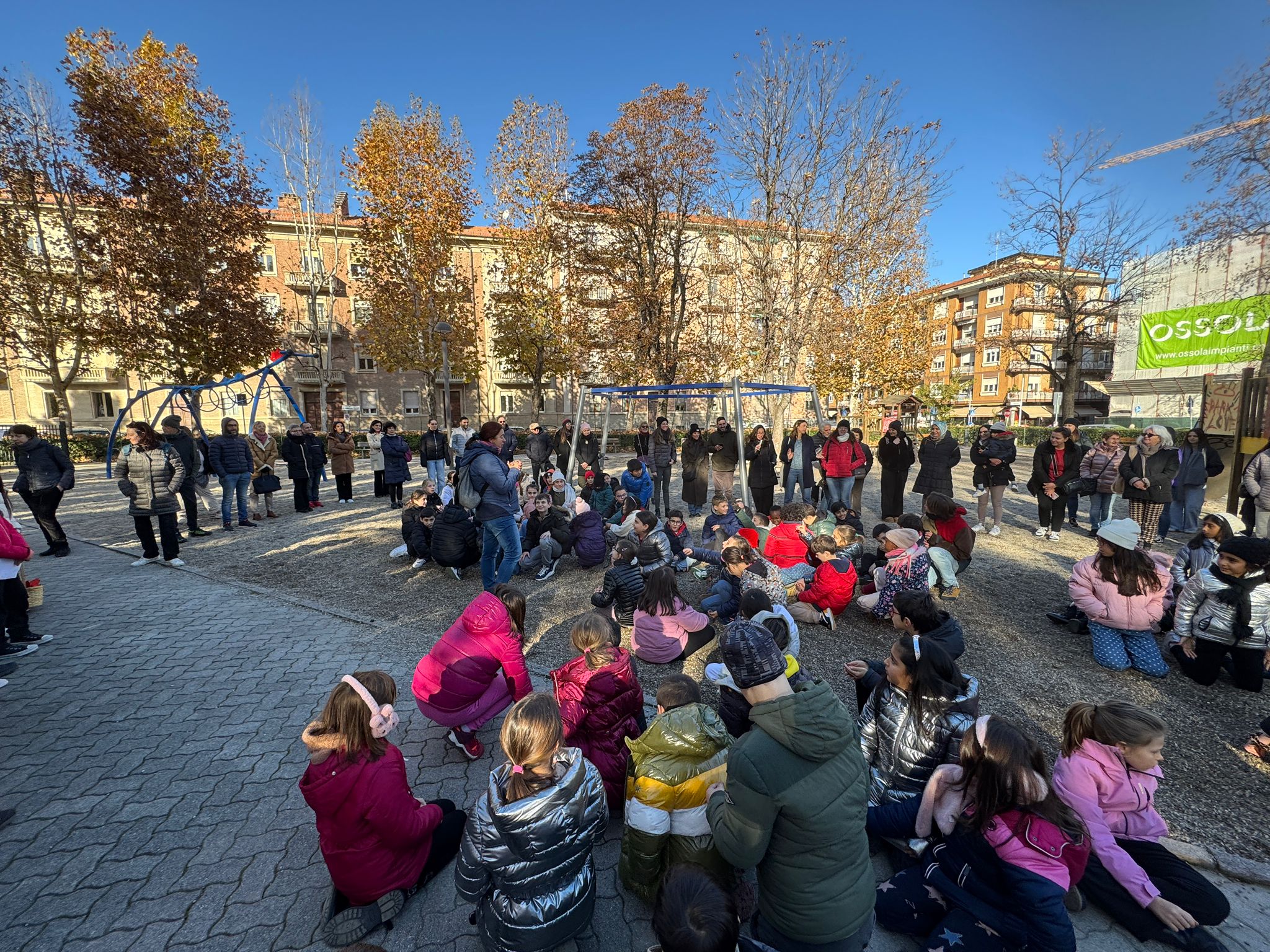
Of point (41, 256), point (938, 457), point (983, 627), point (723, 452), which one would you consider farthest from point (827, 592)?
point (41, 256)

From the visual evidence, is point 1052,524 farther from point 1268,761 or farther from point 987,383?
point 987,383

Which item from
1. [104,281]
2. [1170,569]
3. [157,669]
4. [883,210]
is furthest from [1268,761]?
[104,281]

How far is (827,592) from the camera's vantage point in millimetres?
5582

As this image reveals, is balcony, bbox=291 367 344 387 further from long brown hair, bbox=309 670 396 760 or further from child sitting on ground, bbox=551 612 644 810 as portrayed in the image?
long brown hair, bbox=309 670 396 760

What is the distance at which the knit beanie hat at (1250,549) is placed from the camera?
13.0 feet

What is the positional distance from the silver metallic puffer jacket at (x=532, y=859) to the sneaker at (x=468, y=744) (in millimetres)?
1385

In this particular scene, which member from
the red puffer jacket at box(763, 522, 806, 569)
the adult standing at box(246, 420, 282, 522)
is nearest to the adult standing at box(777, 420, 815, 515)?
the red puffer jacket at box(763, 522, 806, 569)

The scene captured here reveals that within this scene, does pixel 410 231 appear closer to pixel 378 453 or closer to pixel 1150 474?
pixel 378 453

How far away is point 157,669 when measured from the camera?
4.75 meters

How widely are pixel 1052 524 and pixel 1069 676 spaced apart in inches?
212

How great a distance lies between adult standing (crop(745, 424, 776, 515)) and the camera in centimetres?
998

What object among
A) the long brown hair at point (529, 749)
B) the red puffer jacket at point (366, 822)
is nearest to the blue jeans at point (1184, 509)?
the long brown hair at point (529, 749)

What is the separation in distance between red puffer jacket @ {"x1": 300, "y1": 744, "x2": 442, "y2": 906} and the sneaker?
3.44ft

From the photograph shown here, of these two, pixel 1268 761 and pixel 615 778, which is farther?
pixel 1268 761
